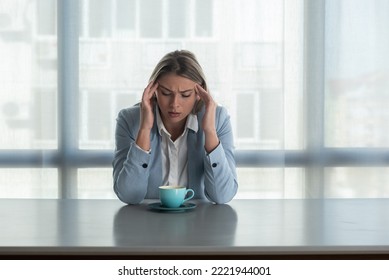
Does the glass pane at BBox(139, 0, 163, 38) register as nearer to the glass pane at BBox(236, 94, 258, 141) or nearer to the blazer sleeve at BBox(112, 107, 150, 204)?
the glass pane at BBox(236, 94, 258, 141)

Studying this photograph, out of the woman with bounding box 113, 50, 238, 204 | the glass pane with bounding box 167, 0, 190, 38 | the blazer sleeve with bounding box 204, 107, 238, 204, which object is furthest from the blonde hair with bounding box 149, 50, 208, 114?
the glass pane with bounding box 167, 0, 190, 38

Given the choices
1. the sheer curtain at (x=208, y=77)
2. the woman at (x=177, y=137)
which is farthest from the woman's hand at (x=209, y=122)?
the sheer curtain at (x=208, y=77)

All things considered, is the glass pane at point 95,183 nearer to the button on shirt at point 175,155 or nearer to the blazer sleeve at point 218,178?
the button on shirt at point 175,155

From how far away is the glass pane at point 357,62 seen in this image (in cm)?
384

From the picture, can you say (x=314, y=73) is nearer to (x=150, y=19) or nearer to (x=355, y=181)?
(x=355, y=181)

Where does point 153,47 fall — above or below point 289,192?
above

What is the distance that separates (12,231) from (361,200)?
1.33 meters

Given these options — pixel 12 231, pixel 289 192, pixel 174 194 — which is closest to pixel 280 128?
pixel 289 192

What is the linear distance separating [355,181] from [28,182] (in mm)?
2147

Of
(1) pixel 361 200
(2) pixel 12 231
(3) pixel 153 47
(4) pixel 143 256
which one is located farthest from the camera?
(3) pixel 153 47

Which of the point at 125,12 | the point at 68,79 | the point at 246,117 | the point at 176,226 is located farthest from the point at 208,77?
the point at 176,226

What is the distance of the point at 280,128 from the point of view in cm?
386

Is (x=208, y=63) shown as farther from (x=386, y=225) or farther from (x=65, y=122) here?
(x=386, y=225)

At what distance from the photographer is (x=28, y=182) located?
390 centimetres
